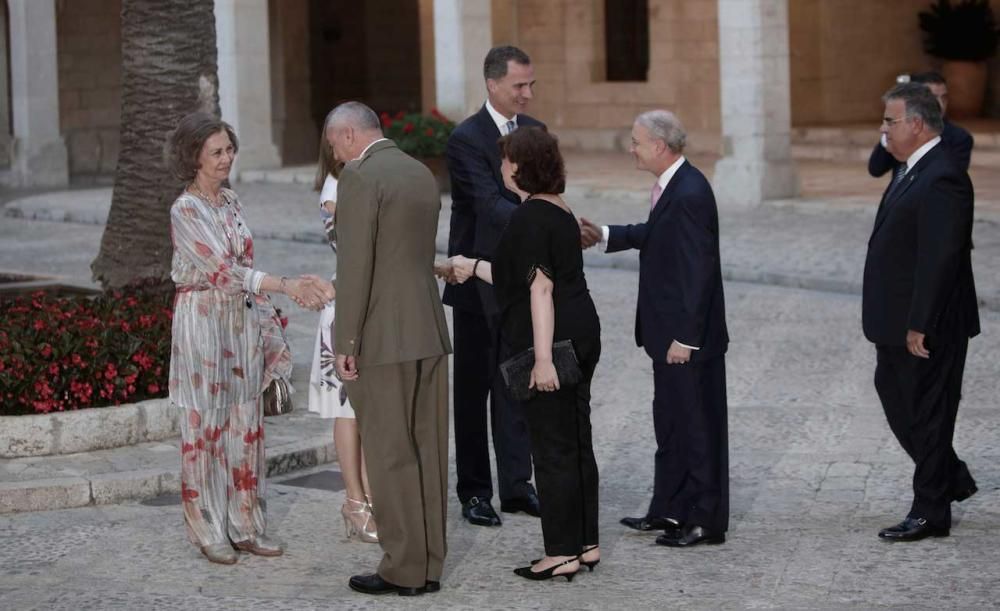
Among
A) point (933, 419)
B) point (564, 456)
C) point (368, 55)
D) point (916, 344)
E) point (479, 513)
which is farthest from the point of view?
point (368, 55)

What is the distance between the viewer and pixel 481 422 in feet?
24.9

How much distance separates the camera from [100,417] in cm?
838

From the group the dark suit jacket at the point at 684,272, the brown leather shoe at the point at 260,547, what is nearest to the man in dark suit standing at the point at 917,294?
the dark suit jacket at the point at 684,272

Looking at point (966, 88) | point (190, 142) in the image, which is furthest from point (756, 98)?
point (190, 142)

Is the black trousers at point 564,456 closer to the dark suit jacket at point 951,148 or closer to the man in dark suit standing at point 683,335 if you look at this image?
the man in dark suit standing at point 683,335

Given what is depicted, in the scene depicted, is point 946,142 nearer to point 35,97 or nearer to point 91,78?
point 35,97

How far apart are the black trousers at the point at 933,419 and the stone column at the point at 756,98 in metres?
11.3

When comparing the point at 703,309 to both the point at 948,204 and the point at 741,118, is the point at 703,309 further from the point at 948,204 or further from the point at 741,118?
the point at 741,118

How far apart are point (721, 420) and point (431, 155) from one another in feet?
43.4

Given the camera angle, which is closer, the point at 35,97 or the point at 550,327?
the point at 550,327

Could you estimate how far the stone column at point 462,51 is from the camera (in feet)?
69.8

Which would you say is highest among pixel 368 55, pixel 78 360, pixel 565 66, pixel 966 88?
pixel 368 55

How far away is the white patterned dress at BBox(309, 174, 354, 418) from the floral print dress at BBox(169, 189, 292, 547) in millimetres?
255

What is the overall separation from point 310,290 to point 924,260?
230cm
